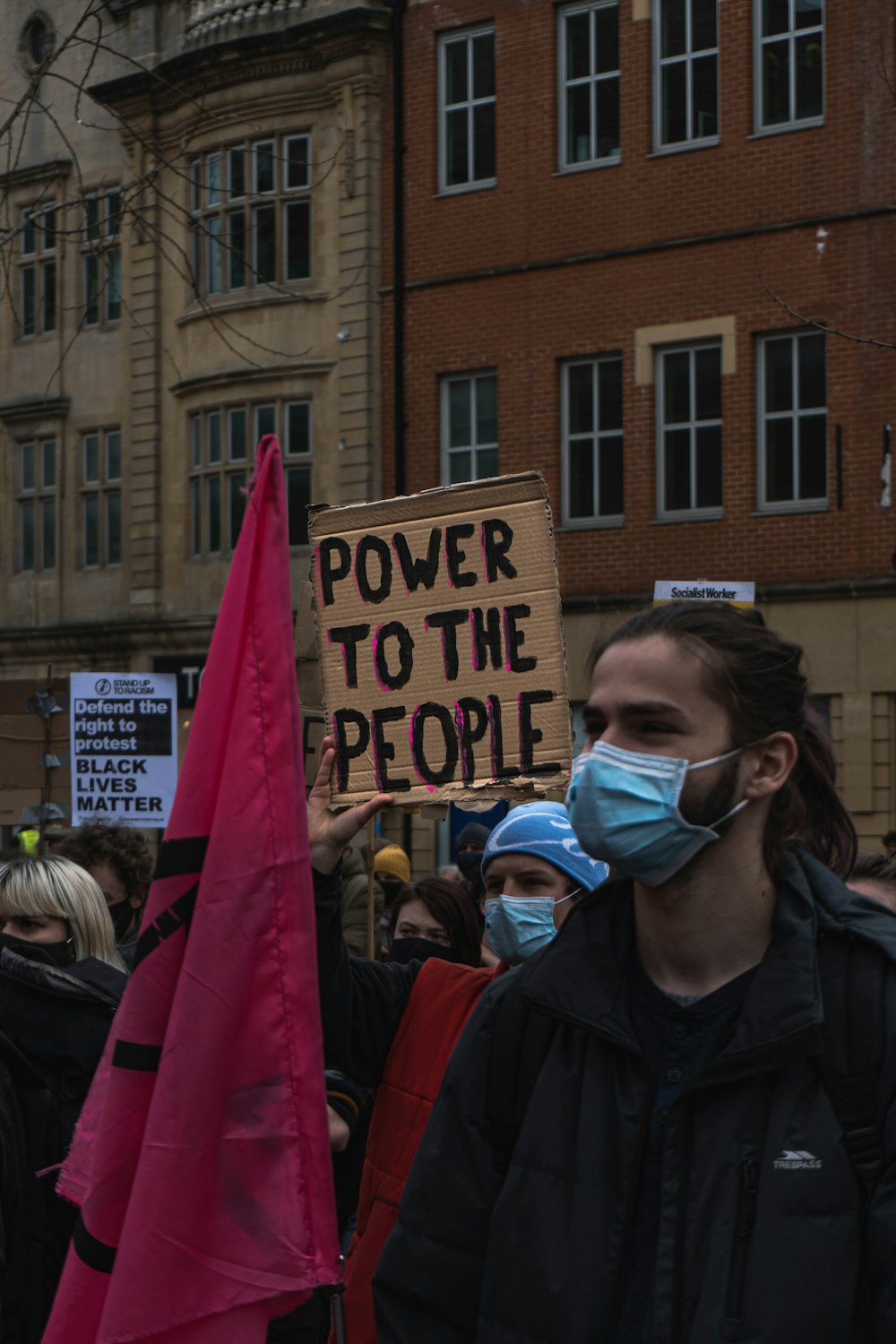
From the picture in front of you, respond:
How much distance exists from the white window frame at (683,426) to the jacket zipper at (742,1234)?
60.8 ft

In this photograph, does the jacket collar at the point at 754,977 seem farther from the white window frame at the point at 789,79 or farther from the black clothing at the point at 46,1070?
the white window frame at the point at 789,79

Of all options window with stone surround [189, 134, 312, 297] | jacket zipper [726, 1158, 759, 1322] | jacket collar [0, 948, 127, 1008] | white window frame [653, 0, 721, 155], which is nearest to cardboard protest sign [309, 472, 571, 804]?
jacket collar [0, 948, 127, 1008]

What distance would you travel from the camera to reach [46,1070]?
4789 mm

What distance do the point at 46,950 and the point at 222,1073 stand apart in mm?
2294

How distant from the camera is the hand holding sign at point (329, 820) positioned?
4.00m

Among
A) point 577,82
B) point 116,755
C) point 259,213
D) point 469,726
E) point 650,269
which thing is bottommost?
point 116,755

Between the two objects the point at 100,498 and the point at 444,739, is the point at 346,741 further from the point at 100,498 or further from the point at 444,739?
the point at 100,498

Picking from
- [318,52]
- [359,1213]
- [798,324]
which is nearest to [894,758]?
[798,324]

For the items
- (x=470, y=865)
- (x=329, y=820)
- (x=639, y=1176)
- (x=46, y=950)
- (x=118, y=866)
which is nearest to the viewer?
(x=639, y=1176)

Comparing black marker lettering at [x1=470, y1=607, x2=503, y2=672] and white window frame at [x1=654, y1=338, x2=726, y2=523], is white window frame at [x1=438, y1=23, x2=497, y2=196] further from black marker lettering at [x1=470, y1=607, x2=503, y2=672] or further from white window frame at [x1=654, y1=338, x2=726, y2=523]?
black marker lettering at [x1=470, y1=607, x2=503, y2=672]

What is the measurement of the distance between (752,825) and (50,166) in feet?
83.1

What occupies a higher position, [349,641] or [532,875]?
[349,641]

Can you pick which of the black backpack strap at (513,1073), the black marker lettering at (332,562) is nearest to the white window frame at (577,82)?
the black marker lettering at (332,562)

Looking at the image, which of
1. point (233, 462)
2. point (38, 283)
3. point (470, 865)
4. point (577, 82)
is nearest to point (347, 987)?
point (470, 865)
